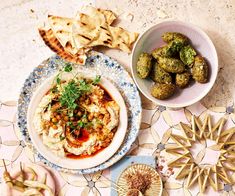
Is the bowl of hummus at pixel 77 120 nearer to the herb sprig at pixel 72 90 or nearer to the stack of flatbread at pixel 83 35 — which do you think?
the herb sprig at pixel 72 90

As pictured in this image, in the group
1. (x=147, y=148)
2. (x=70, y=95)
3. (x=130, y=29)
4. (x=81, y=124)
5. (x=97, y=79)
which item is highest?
(x=130, y=29)

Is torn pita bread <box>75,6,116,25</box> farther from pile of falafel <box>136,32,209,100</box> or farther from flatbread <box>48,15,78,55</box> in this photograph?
pile of falafel <box>136,32,209,100</box>

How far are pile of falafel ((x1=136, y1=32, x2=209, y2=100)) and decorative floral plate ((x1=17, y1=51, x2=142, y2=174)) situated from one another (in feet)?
0.40

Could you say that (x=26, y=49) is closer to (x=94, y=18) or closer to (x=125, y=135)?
(x=94, y=18)

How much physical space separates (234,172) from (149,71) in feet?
2.59

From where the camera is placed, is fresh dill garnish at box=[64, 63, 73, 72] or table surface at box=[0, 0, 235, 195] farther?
table surface at box=[0, 0, 235, 195]

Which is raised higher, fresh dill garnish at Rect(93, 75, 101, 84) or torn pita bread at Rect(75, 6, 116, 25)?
torn pita bread at Rect(75, 6, 116, 25)

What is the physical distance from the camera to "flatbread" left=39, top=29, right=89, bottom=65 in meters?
2.79

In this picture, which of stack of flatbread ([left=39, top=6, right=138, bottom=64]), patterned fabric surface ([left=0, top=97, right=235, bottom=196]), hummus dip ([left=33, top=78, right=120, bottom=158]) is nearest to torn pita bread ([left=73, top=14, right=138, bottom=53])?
stack of flatbread ([left=39, top=6, right=138, bottom=64])

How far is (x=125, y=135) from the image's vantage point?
283cm

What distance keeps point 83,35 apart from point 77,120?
494 mm

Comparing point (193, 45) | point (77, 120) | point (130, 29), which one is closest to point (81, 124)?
point (77, 120)

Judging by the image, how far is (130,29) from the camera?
2.89 metres

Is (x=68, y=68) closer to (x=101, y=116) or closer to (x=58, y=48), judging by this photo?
(x=58, y=48)
